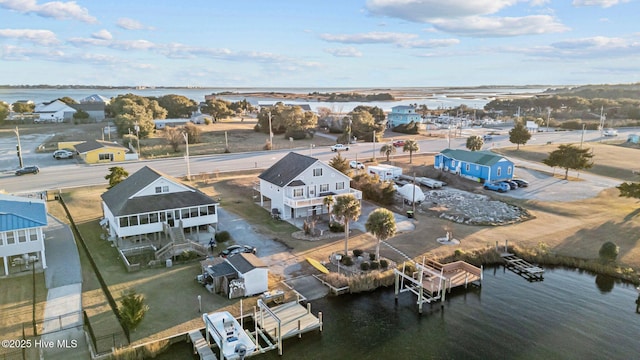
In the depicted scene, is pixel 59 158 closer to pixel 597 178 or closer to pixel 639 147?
pixel 597 178

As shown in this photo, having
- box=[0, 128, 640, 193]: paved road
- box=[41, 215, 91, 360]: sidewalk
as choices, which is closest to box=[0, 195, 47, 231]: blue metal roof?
box=[41, 215, 91, 360]: sidewalk

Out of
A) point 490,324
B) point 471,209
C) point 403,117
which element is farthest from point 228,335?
point 403,117

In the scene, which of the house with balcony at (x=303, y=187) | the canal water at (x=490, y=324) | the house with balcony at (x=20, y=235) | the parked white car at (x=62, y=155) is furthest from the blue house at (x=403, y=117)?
the house with balcony at (x=20, y=235)

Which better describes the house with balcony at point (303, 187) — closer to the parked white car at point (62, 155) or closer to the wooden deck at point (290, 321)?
the wooden deck at point (290, 321)

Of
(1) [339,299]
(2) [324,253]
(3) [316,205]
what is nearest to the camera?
(1) [339,299]

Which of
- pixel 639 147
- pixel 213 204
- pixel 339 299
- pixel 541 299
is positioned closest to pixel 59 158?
pixel 213 204

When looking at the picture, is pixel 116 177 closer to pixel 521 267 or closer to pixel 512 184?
pixel 521 267
